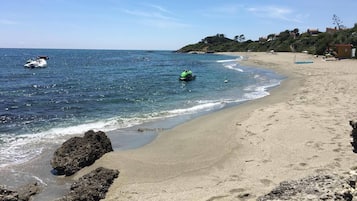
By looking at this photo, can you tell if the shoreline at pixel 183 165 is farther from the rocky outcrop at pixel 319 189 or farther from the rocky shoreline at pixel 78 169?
the rocky outcrop at pixel 319 189

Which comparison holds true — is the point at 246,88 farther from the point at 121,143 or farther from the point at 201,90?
the point at 121,143

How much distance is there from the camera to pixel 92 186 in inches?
399

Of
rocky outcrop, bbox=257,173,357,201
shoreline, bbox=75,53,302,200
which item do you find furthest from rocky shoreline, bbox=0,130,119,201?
rocky outcrop, bbox=257,173,357,201

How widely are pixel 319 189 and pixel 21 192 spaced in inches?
325

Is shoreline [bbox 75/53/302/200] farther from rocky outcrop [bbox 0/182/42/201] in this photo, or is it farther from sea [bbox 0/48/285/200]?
sea [bbox 0/48/285/200]

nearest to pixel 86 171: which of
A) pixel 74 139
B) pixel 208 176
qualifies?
pixel 74 139

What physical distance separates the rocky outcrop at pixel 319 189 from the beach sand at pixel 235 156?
4.90 feet

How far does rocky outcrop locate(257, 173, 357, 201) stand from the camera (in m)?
5.35

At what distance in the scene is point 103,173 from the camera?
35.8 feet

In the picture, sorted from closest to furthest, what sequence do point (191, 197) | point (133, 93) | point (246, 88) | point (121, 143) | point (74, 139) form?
point (191, 197), point (74, 139), point (121, 143), point (133, 93), point (246, 88)

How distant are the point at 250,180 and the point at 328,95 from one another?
16267 millimetres

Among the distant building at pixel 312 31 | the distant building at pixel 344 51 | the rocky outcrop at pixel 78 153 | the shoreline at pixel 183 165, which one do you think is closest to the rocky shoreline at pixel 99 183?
the rocky outcrop at pixel 78 153

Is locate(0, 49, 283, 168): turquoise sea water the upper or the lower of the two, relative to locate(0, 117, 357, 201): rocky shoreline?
lower

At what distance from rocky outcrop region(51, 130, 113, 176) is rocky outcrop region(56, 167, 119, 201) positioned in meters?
1.79
